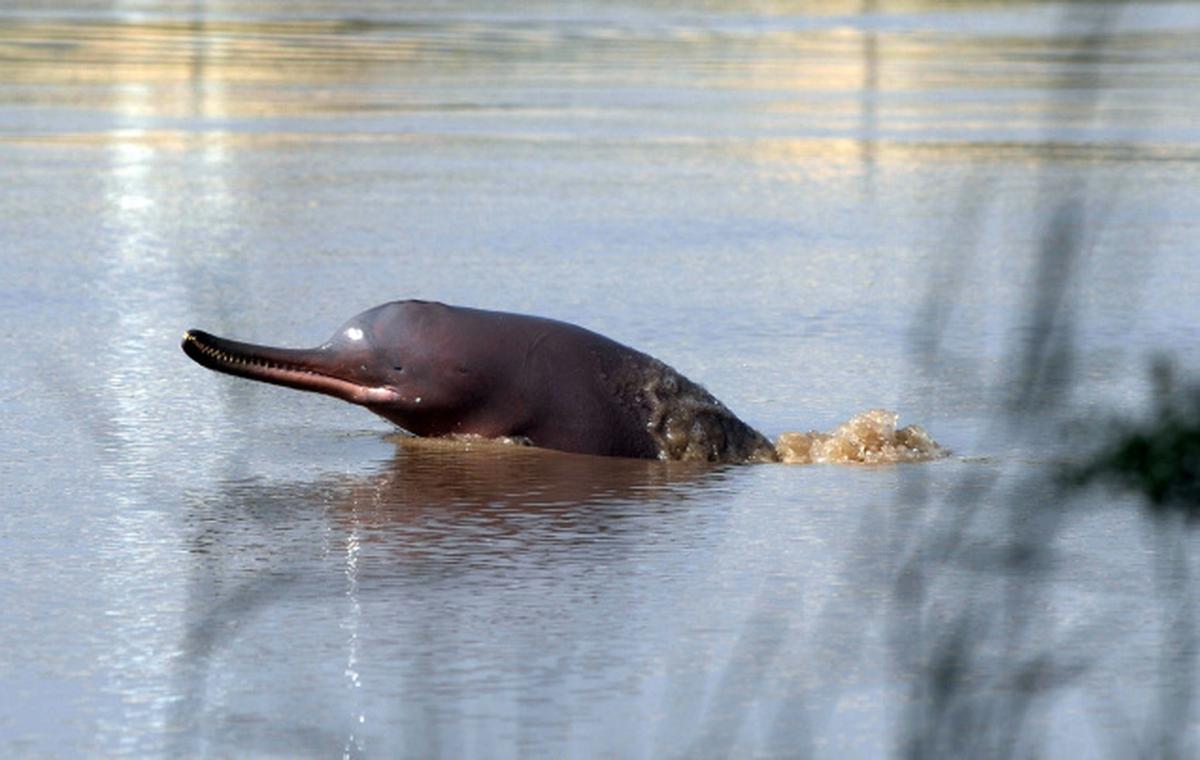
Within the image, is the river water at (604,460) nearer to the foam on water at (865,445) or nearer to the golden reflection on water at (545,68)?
the foam on water at (865,445)

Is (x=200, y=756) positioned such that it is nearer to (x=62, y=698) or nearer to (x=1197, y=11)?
(x=62, y=698)

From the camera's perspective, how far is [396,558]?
539cm

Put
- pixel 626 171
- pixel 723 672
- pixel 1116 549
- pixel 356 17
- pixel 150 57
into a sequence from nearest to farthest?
pixel 723 672
pixel 1116 549
pixel 626 171
pixel 150 57
pixel 356 17

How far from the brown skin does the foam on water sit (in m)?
0.40

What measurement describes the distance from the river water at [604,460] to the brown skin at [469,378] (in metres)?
0.14

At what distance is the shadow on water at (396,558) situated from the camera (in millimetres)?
4164

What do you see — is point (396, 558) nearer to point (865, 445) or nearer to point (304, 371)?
point (304, 371)

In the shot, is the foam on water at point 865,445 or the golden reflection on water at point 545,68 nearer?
the foam on water at point 865,445

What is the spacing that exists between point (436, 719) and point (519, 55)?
18.6 metres

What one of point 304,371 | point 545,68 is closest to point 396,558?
point 304,371

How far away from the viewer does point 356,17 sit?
27391mm

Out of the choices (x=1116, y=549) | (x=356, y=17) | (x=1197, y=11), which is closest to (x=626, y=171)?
(x=1116, y=549)

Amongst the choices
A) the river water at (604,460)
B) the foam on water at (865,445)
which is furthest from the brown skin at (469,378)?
the foam on water at (865,445)

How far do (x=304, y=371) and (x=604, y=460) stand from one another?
883 mm
